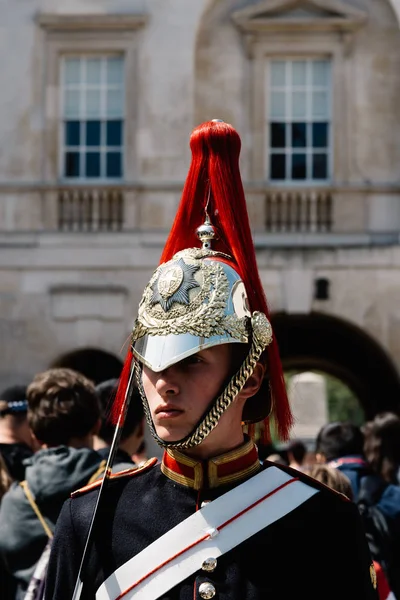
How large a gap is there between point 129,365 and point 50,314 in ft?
38.1

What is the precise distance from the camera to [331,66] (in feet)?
48.5

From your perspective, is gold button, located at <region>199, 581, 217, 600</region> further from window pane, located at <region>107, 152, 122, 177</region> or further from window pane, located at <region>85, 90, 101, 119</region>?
window pane, located at <region>85, 90, 101, 119</region>

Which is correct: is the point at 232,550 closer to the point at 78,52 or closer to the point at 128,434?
the point at 128,434

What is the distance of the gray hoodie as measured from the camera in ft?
14.0

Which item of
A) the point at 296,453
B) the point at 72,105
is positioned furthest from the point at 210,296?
the point at 72,105

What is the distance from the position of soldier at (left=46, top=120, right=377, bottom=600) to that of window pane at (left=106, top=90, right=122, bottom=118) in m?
12.1

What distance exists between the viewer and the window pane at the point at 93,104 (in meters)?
14.9

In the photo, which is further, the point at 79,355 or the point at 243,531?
the point at 79,355

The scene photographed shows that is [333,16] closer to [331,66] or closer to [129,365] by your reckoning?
[331,66]

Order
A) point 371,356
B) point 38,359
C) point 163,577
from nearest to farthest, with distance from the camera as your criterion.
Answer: point 163,577 → point 38,359 → point 371,356

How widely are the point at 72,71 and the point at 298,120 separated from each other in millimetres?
2893

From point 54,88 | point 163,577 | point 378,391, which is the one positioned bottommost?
point 378,391

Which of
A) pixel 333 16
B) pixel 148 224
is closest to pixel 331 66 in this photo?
pixel 333 16

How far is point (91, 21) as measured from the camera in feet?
48.1
